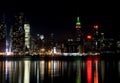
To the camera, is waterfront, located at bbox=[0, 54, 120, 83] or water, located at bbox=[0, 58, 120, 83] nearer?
water, located at bbox=[0, 58, 120, 83]

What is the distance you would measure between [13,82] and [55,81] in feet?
17.6

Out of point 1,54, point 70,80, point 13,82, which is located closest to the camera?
point 13,82

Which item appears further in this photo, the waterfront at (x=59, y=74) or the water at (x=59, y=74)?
the waterfront at (x=59, y=74)

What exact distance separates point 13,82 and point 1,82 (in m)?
1.41

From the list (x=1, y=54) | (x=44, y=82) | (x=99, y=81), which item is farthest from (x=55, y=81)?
(x=1, y=54)

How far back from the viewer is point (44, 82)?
47.2 m

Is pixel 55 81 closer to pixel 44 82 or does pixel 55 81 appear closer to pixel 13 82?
pixel 44 82

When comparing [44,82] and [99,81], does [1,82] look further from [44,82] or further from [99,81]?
[99,81]

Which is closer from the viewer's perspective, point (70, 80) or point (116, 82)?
point (116, 82)

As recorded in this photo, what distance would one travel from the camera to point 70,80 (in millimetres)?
49031

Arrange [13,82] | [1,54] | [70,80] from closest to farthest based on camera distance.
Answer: [13,82], [70,80], [1,54]

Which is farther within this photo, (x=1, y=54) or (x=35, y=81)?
(x=1, y=54)

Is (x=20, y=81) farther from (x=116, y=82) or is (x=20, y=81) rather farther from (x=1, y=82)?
(x=116, y=82)

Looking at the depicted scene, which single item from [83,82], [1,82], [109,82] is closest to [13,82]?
[1,82]
